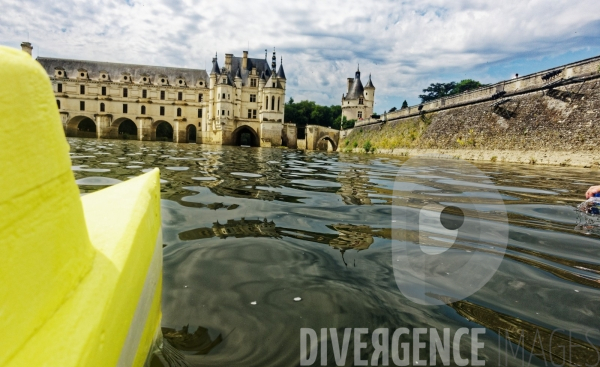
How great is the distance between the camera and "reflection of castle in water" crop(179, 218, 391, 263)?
3.13 m

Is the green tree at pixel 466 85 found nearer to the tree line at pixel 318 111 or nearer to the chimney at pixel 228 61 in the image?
the tree line at pixel 318 111

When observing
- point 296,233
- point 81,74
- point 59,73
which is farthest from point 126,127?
point 296,233

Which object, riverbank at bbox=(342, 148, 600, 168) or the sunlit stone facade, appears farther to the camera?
the sunlit stone facade

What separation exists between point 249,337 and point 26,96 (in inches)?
52.4

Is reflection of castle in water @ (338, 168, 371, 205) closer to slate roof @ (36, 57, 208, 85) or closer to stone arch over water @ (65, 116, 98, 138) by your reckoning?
stone arch over water @ (65, 116, 98, 138)

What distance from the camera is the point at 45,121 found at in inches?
34.5

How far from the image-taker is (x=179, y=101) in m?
55.5

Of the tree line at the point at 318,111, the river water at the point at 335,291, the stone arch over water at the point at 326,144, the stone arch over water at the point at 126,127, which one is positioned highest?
the tree line at the point at 318,111

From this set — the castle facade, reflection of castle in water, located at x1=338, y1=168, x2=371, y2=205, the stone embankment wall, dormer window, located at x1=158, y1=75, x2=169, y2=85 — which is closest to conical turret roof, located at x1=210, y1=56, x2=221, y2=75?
the castle facade

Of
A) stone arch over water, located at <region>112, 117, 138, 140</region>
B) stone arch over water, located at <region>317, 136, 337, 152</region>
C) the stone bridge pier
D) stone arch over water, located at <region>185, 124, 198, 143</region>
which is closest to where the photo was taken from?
the stone bridge pier

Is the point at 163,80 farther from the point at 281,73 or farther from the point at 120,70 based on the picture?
the point at 281,73

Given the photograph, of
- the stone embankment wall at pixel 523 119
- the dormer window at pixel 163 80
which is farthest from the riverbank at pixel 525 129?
the dormer window at pixel 163 80

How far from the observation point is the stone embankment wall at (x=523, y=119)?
16.0 metres

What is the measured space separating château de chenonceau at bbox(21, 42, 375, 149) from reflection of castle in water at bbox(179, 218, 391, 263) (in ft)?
150
